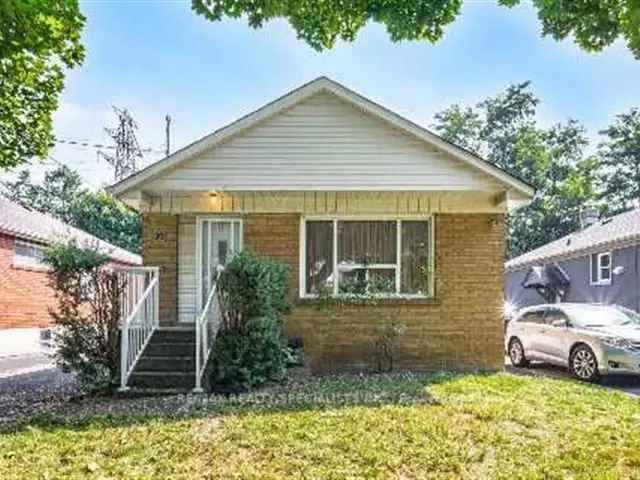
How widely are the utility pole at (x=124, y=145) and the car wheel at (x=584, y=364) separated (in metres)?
29.4

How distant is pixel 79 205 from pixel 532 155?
1290 inches

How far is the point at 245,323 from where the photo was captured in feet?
33.3

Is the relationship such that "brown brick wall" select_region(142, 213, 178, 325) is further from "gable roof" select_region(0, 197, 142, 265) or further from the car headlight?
the car headlight

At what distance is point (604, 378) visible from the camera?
13.5 meters

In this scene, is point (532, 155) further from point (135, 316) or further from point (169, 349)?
point (135, 316)

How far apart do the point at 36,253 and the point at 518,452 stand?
2128 cm

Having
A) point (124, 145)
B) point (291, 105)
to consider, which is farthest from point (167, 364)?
point (124, 145)

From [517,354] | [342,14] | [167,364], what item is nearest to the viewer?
[342,14]

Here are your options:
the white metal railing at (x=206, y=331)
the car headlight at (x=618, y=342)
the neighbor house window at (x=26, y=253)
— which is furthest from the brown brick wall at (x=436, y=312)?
the neighbor house window at (x=26, y=253)

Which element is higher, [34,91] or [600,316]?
[34,91]

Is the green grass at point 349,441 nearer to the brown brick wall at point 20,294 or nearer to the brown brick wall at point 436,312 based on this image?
the brown brick wall at point 436,312

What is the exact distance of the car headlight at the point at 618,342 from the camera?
12.7 m

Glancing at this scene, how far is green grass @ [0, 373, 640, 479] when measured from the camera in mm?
6117

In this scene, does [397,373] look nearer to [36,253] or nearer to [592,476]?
[592,476]
